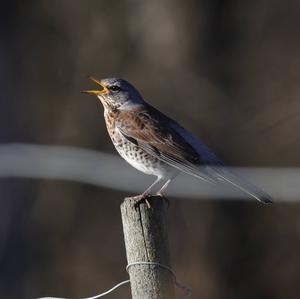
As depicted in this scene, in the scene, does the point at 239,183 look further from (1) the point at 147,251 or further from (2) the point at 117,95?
(1) the point at 147,251

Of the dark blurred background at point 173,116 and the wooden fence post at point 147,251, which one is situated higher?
the dark blurred background at point 173,116

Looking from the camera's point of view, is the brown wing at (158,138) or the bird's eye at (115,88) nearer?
the brown wing at (158,138)

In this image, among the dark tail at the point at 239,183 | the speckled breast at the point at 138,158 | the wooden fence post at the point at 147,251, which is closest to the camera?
the wooden fence post at the point at 147,251

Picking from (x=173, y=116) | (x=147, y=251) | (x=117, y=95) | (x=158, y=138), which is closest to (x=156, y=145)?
(x=158, y=138)

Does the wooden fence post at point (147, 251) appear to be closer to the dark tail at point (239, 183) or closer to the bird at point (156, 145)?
the dark tail at point (239, 183)

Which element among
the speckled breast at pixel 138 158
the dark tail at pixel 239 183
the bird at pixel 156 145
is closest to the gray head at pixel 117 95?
the bird at pixel 156 145

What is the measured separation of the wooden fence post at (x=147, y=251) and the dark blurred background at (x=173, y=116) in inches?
275

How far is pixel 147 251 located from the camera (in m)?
4.96

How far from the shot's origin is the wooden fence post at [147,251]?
4.92m

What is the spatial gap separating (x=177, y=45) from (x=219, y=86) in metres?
0.86

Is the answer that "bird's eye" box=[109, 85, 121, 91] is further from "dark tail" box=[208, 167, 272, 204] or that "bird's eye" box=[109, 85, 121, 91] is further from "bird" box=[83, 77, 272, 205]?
"dark tail" box=[208, 167, 272, 204]

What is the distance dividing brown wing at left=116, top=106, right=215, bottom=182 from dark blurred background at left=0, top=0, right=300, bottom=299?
15.4ft

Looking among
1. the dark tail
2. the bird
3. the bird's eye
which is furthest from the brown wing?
the bird's eye

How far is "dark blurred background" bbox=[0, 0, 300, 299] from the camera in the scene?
1242 cm
